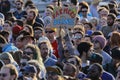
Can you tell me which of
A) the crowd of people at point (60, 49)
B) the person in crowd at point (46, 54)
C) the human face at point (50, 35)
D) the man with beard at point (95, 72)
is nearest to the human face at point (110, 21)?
the crowd of people at point (60, 49)

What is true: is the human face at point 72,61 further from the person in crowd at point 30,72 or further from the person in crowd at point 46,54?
the person in crowd at point 30,72

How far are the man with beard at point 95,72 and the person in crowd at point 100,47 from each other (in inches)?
59.6

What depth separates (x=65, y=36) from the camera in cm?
1345

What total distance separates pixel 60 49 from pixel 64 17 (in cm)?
116

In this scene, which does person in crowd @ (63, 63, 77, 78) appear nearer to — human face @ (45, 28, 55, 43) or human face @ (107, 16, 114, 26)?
human face @ (45, 28, 55, 43)

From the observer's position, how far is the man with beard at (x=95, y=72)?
11642 millimetres

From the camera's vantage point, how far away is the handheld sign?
14.2 metres

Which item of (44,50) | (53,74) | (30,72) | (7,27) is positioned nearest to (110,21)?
(7,27)

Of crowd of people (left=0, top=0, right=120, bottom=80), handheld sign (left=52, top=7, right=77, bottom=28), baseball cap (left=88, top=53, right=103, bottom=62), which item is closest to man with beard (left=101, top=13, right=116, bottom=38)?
crowd of people (left=0, top=0, right=120, bottom=80)

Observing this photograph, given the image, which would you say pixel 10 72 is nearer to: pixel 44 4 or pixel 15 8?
pixel 15 8

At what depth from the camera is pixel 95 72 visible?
1167cm

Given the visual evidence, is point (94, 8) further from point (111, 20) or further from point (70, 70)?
point (70, 70)

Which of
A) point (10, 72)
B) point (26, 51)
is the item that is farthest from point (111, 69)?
point (10, 72)

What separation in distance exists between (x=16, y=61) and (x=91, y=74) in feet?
6.06
